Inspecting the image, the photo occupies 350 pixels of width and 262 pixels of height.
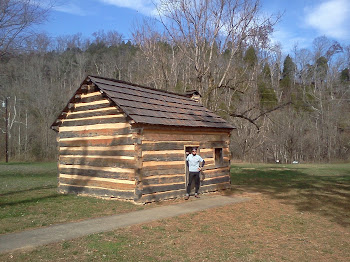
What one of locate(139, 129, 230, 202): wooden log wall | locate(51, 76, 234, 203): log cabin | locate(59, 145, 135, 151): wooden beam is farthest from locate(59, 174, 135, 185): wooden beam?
locate(59, 145, 135, 151): wooden beam

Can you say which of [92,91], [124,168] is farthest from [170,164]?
[92,91]

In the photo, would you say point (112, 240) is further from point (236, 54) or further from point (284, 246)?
point (236, 54)

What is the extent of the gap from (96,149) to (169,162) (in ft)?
9.45

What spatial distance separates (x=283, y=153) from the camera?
42906 millimetres

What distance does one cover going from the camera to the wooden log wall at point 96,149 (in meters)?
11.6

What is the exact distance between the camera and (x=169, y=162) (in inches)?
A: 491

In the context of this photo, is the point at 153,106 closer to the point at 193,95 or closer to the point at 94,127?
the point at 94,127

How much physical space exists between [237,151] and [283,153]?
647cm


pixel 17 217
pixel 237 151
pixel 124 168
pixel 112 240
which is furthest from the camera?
pixel 237 151

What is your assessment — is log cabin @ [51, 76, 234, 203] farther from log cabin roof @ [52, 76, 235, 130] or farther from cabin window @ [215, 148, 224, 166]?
cabin window @ [215, 148, 224, 166]

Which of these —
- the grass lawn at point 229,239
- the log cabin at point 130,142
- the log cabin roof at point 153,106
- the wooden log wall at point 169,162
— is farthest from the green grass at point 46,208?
the log cabin roof at point 153,106

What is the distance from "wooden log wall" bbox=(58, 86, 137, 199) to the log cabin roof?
1.39 feet

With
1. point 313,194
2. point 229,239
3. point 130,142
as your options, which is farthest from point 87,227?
point 313,194

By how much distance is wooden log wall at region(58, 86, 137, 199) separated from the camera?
11.6 meters
